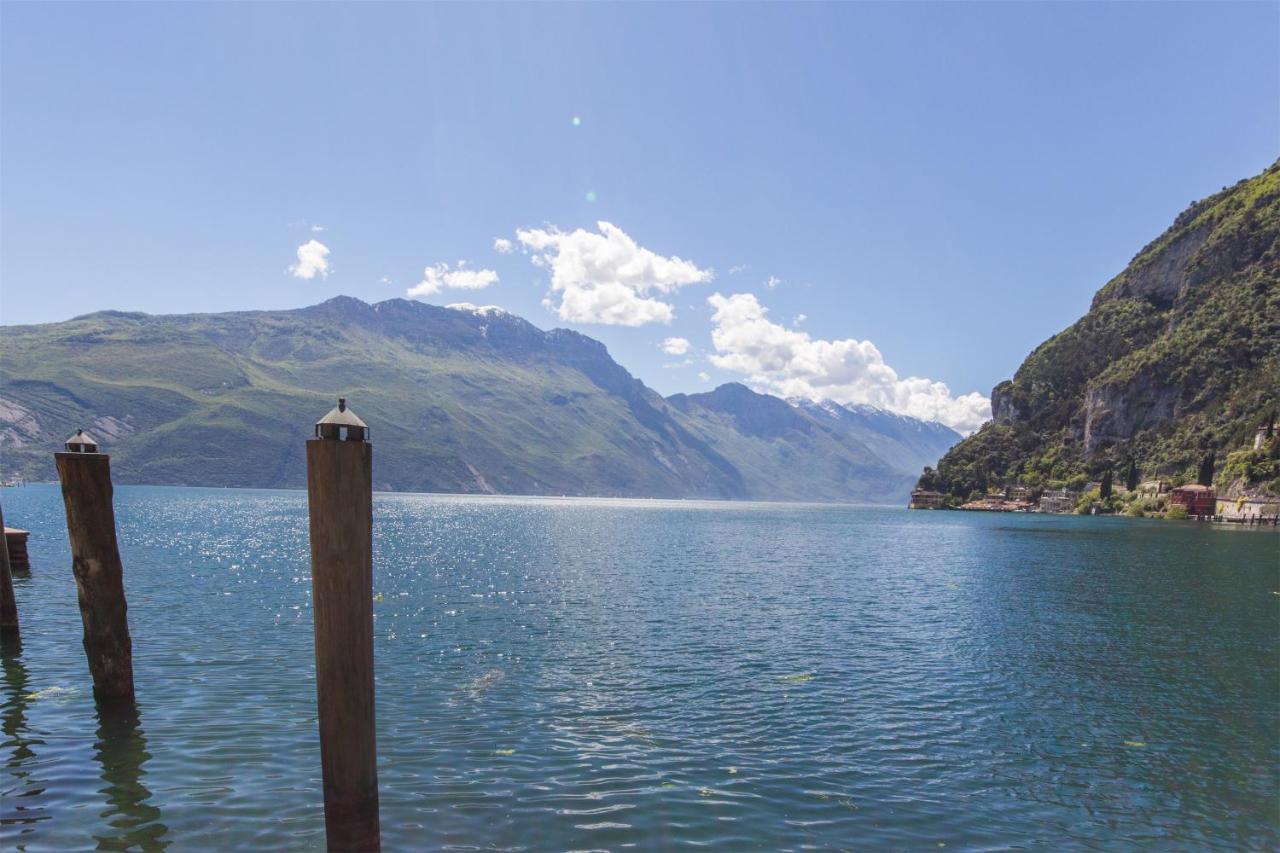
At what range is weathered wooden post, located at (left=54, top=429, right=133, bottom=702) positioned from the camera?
1753 centimetres

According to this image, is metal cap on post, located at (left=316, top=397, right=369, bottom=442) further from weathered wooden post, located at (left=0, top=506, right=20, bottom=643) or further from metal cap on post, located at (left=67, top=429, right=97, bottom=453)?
weathered wooden post, located at (left=0, top=506, right=20, bottom=643)

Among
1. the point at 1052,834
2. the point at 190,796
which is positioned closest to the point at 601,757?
the point at 190,796

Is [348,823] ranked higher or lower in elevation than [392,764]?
higher

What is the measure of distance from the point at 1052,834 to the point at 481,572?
50539mm

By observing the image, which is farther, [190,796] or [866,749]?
[866,749]

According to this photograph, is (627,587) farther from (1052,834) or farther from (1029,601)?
(1052,834)

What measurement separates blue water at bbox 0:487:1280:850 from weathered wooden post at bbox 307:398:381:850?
2172 millimetres

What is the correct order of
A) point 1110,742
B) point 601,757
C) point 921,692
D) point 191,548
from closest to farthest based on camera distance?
point 601,757, point 1110,742, point 921,692, point 191,548

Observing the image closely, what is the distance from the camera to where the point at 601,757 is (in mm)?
17500

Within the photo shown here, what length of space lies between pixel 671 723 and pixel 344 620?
12.9 meters

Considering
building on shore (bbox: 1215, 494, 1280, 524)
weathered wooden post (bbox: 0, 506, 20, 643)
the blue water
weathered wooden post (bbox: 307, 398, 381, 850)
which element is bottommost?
building on shore (bbox: 1215, 494, 1280, 524)

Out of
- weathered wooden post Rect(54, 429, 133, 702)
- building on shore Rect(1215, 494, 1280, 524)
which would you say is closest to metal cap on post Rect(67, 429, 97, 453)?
weathered wooden post Rect(54, 429, 133, 702)

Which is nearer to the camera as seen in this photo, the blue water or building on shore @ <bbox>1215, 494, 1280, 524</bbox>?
the blue water

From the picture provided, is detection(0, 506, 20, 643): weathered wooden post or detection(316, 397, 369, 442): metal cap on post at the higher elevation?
detection(316, 397, 369, 442): metal cap on post
